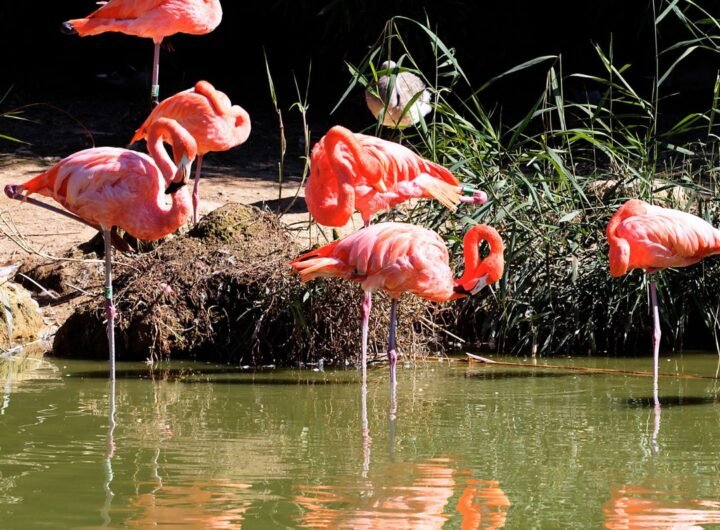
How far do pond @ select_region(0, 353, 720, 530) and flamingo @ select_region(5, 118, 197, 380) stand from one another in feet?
2.19

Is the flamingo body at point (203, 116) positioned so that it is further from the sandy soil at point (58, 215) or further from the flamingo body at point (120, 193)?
the flamingo body at point (120, 193)

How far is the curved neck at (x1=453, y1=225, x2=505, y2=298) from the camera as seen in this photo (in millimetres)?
5355

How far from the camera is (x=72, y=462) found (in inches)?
155

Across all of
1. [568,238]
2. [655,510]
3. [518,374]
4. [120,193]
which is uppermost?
[120,193]

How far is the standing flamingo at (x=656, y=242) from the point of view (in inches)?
203

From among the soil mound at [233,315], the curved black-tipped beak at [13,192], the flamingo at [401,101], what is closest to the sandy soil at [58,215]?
the soil mound at [233,315]

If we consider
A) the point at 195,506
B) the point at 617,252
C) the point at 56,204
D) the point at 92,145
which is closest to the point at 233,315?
the point at 617,252

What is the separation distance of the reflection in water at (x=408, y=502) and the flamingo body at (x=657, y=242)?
1628mm

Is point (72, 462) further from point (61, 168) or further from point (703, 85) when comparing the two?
point (703, 85)

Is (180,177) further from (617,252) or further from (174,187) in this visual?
(617,252)

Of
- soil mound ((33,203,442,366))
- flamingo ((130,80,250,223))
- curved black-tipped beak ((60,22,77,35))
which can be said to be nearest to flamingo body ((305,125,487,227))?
soil mound ((33,203,442,366))

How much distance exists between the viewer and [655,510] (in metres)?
3.43

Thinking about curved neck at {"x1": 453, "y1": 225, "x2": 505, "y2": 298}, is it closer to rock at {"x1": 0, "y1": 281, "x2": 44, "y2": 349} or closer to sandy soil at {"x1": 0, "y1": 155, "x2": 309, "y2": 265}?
sandy soil at {"x1": 0, "y1": 155, "x2": 309, "y2": 265}

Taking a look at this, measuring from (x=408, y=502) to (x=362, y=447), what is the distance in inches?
28.7
